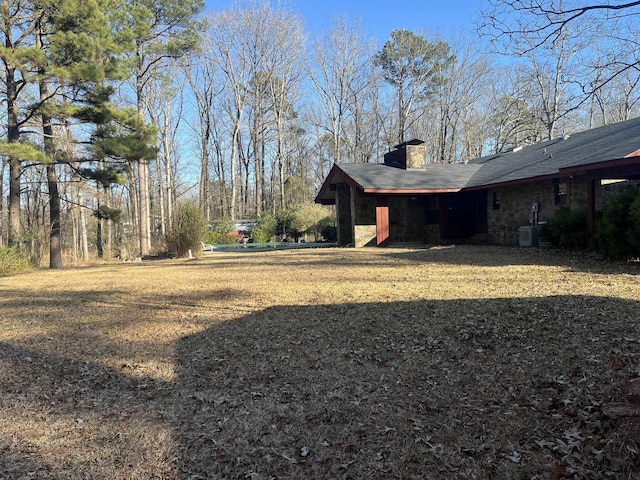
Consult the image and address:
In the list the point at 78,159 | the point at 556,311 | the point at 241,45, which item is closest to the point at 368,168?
the point at 78,159

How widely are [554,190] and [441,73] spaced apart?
21.8 metres

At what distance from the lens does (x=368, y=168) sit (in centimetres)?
1836

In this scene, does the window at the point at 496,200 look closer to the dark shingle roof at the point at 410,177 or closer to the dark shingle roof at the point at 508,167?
the dark shingle roof at the point at 508,167

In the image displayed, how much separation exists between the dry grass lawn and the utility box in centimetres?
590

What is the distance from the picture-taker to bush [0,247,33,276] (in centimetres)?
1228

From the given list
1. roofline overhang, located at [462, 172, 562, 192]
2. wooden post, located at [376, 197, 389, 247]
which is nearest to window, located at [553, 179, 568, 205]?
roofline overhang, located at [462, 172, 562, 192]

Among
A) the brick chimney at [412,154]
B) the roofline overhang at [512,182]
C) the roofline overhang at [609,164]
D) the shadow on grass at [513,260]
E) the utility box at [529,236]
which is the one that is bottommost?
the shadow on grass at [513,260]

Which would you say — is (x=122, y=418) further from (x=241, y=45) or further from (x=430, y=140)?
(x=430, y=140)

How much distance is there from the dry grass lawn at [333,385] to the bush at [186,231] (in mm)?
9231

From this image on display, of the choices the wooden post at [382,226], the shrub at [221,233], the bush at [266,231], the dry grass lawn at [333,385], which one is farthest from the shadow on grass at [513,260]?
the shrub at [221,233]

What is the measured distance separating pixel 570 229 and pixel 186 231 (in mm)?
12571

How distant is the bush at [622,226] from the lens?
26.2 ft

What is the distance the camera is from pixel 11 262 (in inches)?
496

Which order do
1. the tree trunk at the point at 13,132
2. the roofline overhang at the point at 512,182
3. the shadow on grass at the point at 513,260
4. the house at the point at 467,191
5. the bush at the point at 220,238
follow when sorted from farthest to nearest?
1. the bush at the point at 220,238
2. the tree trunk at the point at 13,132
3. the house at the point at 467,191
4. the roofline overhang at the point at 512,182
5. the shadow on grass at the point at 513,260
